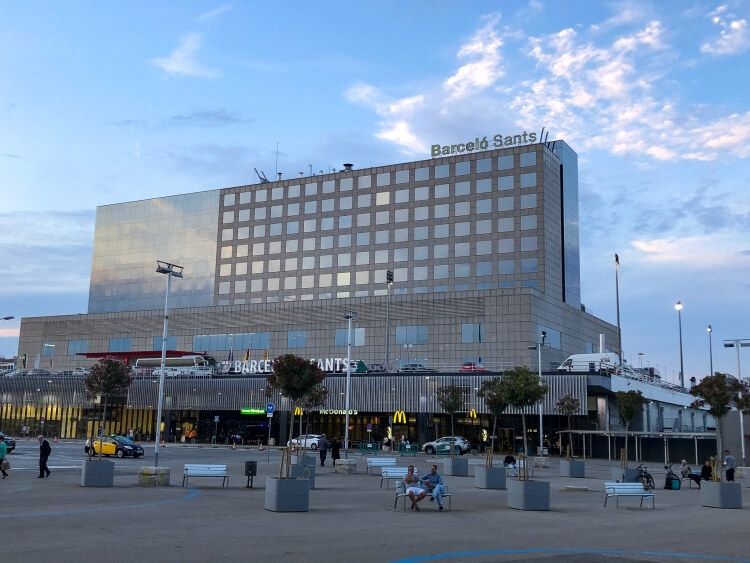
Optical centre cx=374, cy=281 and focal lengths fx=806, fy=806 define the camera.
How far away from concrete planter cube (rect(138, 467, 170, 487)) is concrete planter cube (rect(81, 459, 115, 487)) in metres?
0.99

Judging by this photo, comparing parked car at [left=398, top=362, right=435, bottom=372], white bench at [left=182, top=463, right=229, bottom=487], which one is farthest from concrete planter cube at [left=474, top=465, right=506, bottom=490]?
parked car at [left=398, top=362, right=435, bottom=372]

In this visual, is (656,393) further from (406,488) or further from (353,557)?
(353,557)

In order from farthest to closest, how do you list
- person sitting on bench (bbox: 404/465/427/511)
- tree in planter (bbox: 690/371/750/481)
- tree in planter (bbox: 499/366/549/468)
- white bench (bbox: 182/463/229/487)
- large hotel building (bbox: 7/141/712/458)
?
large hotel building (bbox: 7/141/712/458) → tree in planter (bbox: 499/366/549/468) → tree in planter (bbox: 690/371/750/481) → white bench (bbox: 182/463/229/487) → person sitting on bench (bbox: 404/465/427/511)

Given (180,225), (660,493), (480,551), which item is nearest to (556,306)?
(180,225)

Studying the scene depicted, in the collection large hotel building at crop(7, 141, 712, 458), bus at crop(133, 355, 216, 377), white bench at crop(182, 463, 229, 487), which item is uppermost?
large hotel building at crop(7, 141, 712, 458)

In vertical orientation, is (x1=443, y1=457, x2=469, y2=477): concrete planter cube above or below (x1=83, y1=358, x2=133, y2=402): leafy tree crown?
below

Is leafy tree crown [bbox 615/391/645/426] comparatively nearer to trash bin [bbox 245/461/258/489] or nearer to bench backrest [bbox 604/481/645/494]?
bench backrest [bbox 604/481/645/494]

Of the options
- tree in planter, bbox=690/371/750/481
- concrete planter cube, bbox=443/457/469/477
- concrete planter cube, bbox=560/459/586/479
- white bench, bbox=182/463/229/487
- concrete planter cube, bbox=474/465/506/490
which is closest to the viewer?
white bench, bbox=182/463/229/487

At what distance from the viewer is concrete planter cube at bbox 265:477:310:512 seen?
19969mm

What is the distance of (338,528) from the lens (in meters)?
17.2

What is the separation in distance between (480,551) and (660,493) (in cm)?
1872

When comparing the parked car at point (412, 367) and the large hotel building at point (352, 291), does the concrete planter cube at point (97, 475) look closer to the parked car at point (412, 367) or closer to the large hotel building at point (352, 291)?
the large hotel building at point (352, 291)

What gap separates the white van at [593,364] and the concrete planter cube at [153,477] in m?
50.8

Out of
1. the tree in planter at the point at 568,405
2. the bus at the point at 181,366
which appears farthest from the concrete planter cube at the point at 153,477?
the bus at the point at 181,366
